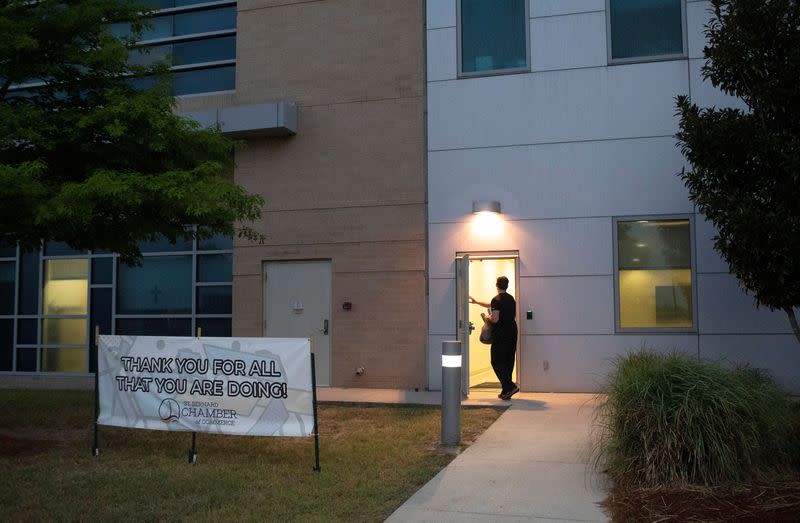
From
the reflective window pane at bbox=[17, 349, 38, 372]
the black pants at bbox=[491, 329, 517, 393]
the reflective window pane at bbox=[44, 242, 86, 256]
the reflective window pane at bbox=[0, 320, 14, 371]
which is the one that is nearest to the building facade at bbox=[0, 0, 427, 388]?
the reflective window pane at bbox=[17, 349, 38, 372]

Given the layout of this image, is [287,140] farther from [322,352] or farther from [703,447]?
[703,447]

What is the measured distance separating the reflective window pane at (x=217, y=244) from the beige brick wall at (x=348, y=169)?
519 mm

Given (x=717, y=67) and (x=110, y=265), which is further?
(x=110, y=265)

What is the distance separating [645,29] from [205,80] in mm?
7916

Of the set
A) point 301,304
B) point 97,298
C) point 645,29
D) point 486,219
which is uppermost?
point 645,29

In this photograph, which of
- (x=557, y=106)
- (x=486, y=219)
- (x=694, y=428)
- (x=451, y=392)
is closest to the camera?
(x=694, y=428)

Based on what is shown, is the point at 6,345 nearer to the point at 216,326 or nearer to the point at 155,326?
the point at 155,326

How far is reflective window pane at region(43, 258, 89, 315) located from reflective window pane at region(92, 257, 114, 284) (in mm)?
197

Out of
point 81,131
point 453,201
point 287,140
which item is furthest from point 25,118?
point 453,201

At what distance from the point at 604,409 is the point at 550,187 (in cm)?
567

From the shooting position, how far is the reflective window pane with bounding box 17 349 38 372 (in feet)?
50.8

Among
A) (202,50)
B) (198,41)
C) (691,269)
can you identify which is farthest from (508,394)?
(198,41)

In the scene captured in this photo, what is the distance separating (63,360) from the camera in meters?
15.2

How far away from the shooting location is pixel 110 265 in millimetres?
14969
